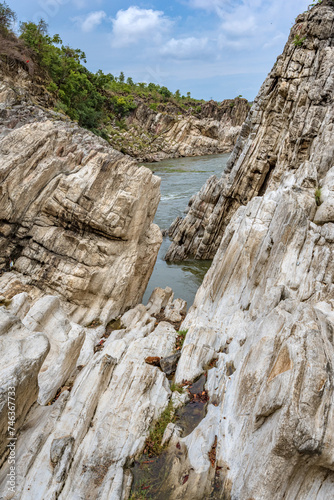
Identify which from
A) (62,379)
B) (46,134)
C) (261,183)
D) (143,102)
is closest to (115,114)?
(143,102)

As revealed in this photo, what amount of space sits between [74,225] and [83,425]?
9160 millimetres

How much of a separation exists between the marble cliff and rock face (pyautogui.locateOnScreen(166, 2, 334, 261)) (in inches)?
9.5

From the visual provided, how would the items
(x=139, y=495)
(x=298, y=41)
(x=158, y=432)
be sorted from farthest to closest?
(x=298, y=41) < (x=158, y=432) < (x=139, y=495)

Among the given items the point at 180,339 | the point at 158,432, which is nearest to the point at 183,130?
the point at 180,339

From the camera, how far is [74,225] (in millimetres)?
13773

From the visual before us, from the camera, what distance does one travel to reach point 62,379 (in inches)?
324

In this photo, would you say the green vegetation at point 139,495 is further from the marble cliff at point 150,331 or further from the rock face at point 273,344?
the rock face at point 273,344

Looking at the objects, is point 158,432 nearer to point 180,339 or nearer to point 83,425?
point 83,425

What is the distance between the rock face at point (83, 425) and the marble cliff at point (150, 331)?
3 centimetres

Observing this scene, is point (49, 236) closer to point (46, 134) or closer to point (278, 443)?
point (46, 134)

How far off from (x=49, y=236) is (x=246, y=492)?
11.7 meters

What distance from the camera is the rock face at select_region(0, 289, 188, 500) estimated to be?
17.1 feet

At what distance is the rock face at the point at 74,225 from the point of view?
43.2 feet

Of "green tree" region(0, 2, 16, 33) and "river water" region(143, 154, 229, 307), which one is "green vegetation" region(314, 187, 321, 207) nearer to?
"river water" region(143, 154, 229, 307)
